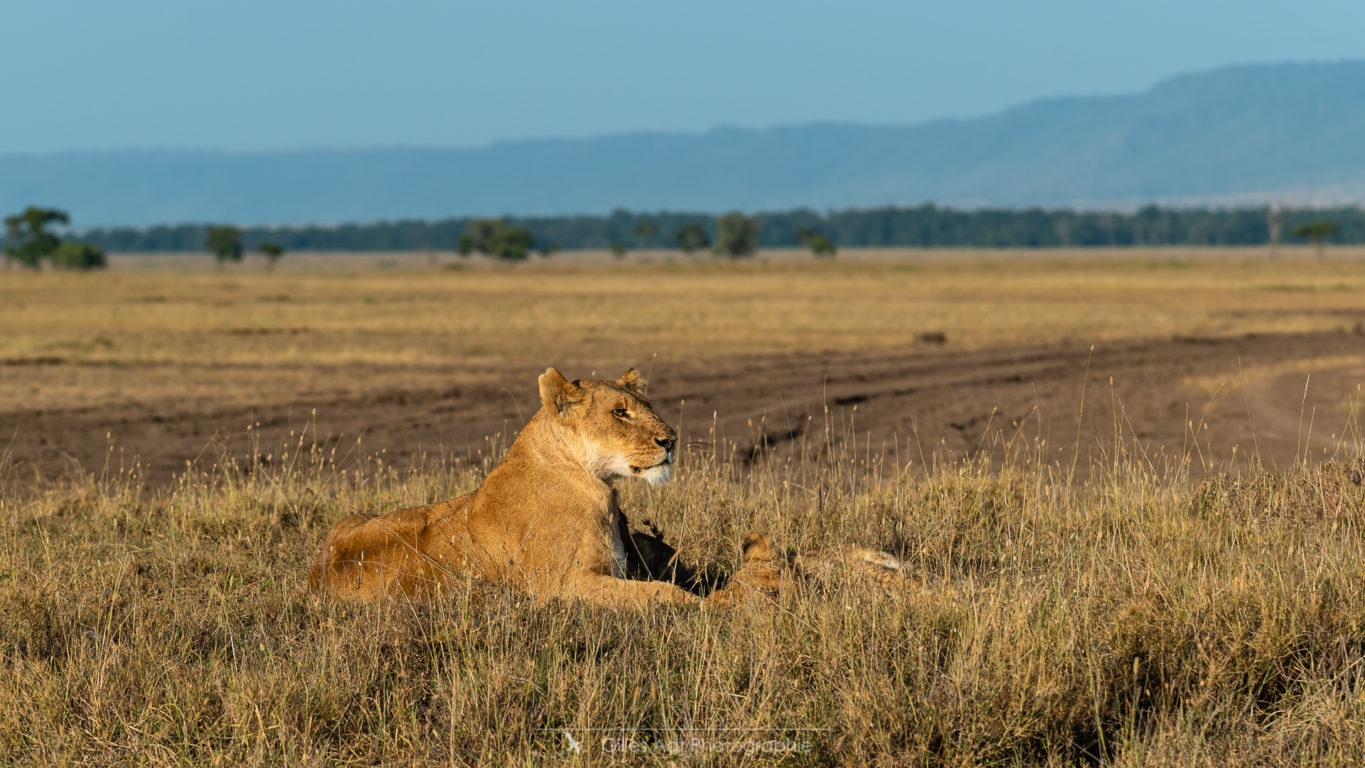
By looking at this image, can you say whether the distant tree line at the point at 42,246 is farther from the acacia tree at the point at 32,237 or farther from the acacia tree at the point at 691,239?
the acacia tree at the point at 691,239

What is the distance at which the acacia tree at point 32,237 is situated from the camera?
108m

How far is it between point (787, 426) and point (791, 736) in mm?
11504

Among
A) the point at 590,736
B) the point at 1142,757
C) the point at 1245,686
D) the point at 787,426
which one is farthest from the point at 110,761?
the point at 787,426

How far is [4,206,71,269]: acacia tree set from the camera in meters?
108

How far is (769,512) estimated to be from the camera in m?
7.54

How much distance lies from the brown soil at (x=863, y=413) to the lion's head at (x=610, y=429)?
18.5 ft

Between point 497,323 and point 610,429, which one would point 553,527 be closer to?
point 610,429

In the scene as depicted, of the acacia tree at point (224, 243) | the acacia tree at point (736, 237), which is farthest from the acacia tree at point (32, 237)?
the acacia tree at point (736, 237)

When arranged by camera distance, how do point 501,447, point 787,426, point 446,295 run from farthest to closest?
point 446,295 < point 787,426 < point 501,447

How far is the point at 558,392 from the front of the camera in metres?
5.56

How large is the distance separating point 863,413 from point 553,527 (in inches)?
464

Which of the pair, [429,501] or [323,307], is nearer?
[429,501]

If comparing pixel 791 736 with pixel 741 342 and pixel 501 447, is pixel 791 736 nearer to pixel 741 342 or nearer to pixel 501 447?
pixel 501 447

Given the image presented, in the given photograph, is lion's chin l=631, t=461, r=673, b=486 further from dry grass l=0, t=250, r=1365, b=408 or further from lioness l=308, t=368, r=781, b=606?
dry grass l=0, t=250, r=1365, b=408
